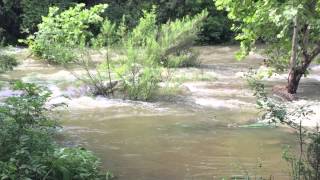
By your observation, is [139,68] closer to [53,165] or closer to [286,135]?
[286,135]

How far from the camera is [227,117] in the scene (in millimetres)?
10320

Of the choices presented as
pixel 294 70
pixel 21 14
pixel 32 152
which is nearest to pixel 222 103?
pixel 294 70

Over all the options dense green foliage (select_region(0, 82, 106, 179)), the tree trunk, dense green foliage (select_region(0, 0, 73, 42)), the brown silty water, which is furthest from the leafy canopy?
dense green foliage (select_region(0, 0, 73, 42))

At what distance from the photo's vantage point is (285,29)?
463 inches

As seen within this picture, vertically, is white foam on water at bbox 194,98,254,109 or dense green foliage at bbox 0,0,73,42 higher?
dense green foliage at bbox 0,0,73,42

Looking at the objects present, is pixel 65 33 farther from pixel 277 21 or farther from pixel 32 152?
pixel 32 152

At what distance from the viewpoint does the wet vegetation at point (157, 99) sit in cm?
567

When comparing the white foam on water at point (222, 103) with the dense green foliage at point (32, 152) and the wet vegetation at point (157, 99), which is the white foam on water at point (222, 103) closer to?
the wet vegetation at point (157, 99)

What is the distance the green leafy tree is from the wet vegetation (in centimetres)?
3

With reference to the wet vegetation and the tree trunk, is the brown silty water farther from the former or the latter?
the tree trunk

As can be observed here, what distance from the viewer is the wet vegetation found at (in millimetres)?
5672

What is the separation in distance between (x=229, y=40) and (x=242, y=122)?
15.5 metres

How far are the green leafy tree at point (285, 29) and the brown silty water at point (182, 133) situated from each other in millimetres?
808

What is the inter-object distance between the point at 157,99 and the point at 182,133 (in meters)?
3.20
